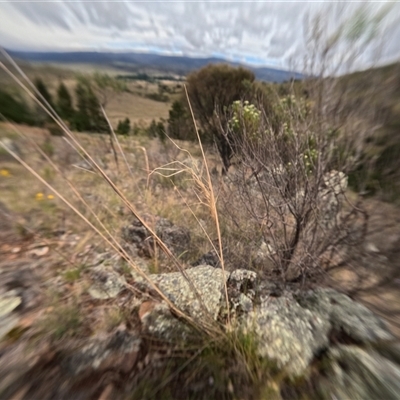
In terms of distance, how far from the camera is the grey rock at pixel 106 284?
1732 mm

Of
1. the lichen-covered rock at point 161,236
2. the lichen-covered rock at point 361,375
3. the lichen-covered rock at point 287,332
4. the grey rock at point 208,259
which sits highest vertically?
the lichen-covered rock at point 161,236

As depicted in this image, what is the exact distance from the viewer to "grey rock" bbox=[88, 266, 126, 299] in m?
1.73

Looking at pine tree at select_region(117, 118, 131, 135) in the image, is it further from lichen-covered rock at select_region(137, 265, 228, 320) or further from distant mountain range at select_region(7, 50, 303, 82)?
lichen-covered rock at select_region(137, 265, 228, 320)

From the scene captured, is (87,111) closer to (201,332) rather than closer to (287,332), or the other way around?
(201,332)

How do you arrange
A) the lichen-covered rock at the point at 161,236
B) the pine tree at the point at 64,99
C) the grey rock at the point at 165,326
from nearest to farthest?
the grey rock at the point at 165,326, the lichen-covered rock at the point at 161,236, the pine tree at the point at 64,99

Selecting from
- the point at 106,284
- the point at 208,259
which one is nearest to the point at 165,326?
the point at 106,284

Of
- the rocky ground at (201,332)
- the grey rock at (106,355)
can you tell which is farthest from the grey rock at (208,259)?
the grey rock at (106,355)

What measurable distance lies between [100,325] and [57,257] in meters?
1.10

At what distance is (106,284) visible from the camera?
181cm

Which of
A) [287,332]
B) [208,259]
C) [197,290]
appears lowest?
[287,332]

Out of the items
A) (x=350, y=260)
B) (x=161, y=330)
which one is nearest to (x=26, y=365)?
(x=161, y=330)

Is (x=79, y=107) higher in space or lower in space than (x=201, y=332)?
higher

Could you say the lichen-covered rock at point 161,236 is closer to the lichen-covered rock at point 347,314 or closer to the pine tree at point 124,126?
the lichen-covered rock at point 347,314

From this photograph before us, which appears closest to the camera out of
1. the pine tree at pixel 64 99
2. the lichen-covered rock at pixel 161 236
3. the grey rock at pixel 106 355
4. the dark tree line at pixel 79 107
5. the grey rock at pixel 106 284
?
the grey rock at pixel 106 355
